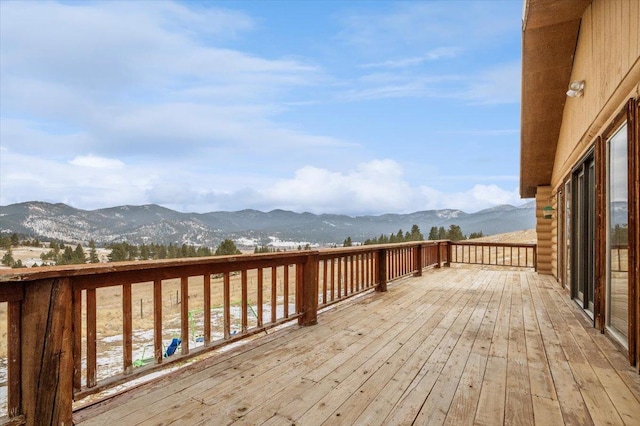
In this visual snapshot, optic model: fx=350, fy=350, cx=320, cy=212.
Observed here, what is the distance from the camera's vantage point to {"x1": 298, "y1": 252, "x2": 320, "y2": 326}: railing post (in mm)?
3803

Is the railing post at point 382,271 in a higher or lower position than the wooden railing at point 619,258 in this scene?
lower

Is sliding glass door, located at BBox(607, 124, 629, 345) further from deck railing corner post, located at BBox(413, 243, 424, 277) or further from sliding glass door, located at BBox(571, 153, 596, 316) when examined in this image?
deck railing corner post, located at BBox(413, 243, 424, 277)

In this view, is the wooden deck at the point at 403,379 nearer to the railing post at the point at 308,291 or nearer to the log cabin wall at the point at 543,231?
the railing post at the point at 308,291

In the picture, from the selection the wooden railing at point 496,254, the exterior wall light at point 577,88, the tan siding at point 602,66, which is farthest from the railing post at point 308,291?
the wooden railing at point 496,254

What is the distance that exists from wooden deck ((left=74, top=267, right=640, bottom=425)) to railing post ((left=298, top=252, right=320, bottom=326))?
0.48 ft

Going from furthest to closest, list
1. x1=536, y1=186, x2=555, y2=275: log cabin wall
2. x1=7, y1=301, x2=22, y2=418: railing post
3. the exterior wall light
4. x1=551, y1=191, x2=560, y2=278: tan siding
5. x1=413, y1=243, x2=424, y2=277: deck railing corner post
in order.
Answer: x1=536, y1=186, x2=555, y2=275: log cabin wall → x1=413, y1=243, x2=424, y2=277: deck railing corner post → x1=551, y1=191, x2=560, y2=278: tan siding → the exterior wall light → x1=7, y1=301, x2=22, y2=418: railing post

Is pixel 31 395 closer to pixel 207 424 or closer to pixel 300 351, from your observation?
pixel 207 424

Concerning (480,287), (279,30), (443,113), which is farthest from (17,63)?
(480,287)

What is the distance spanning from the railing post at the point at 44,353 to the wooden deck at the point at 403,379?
234mm

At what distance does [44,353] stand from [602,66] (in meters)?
4.80

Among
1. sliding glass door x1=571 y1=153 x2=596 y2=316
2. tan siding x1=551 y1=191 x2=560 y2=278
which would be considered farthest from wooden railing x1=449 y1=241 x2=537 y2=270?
sliding glass door x1=571 y1=153 x2=596 y2=316

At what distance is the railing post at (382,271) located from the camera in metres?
6.06

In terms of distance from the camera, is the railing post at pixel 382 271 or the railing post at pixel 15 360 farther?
the railing post at pixel 382 271

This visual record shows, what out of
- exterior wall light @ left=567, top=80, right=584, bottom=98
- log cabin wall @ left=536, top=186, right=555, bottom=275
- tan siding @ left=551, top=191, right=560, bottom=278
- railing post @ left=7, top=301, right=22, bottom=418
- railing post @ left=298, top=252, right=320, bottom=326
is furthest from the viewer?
log cabin wall @ left=536, top=186, right=555, bottom=275
